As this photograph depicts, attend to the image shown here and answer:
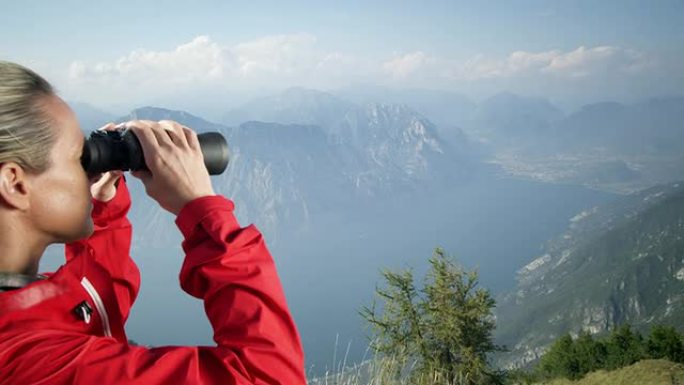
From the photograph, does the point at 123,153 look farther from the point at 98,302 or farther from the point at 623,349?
the point at 623,349

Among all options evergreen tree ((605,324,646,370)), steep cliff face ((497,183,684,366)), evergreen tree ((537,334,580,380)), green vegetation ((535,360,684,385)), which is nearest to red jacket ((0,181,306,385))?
green vegetation ((535,360,684,385))

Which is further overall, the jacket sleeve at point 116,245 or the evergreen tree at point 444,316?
the evergreen tree at point 444,316

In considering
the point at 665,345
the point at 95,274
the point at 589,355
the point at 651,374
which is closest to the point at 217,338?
the point at 95,274

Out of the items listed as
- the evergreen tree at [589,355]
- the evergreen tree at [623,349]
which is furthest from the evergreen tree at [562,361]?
the evergreen tree at [623,349]

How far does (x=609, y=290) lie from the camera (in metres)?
127

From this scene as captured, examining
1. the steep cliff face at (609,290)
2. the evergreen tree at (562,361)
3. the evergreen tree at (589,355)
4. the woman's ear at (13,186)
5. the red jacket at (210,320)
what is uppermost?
the woman's ear at (13,186)

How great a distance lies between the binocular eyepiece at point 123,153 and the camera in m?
1.22

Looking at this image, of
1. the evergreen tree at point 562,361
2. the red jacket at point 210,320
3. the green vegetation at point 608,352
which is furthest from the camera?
the evergreen tree at point 562,361

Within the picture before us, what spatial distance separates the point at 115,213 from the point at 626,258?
166990mm

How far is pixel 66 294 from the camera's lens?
3.58ft

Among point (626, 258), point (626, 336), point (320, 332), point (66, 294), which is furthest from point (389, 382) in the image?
point (320, 332)

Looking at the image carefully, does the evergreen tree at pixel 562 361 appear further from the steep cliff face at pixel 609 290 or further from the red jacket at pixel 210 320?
the steep cliff face at pixel 609 290

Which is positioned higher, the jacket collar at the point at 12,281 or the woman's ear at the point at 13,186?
the woman's ear at the point at 13,186

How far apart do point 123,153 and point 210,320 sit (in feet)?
1.64
